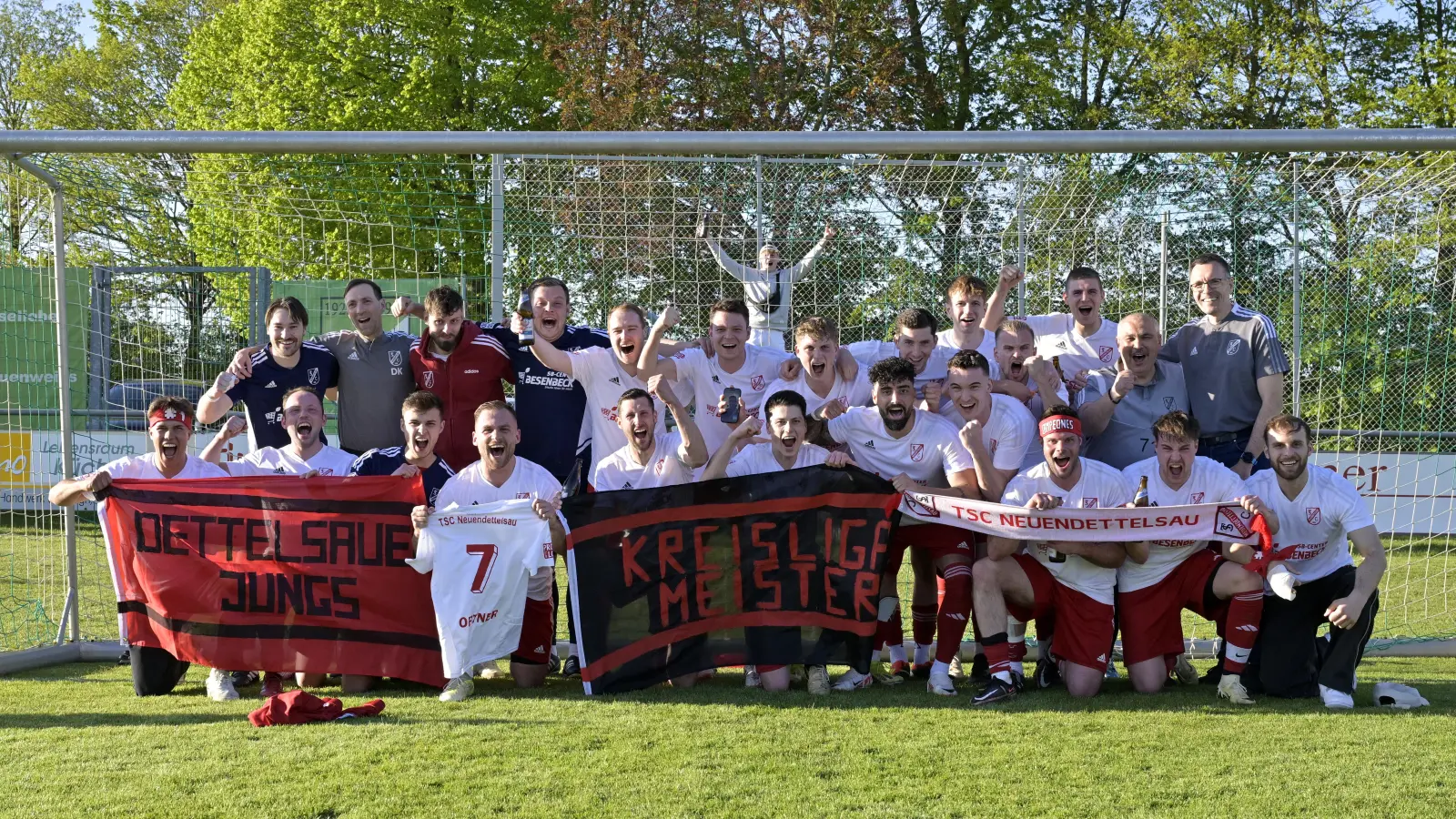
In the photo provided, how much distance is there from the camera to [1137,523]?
539 cm

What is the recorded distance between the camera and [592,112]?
18.7m

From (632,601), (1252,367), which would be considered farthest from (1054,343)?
(632,601)

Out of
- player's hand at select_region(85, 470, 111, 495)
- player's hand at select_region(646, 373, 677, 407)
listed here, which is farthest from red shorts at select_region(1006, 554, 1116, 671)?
player's hand at select_region(85, 470, 111, 495)

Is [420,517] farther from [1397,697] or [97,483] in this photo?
[1397,697]

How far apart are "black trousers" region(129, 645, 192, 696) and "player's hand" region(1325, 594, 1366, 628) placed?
540 centimetres

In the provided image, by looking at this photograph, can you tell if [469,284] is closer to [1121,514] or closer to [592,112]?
[1121,514]

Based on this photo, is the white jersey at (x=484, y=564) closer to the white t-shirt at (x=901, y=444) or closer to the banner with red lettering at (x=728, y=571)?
the banner with red lettering at (x=728, y=571)

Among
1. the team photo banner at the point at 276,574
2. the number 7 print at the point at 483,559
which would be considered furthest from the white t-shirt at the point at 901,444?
the team photo banner at the point at 276,574

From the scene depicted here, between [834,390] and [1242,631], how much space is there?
2.27 meters

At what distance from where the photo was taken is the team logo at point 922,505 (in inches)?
222

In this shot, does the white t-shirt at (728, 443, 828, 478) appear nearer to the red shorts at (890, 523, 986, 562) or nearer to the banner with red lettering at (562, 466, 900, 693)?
the banner with red lettering at (562, 466, 900, 693)

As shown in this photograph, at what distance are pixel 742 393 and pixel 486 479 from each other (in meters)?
1.47

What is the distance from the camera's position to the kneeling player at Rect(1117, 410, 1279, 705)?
5465 millimetres

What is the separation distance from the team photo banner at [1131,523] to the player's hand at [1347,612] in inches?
16.1
